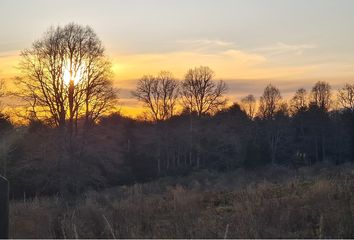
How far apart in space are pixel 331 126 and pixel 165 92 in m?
26.6

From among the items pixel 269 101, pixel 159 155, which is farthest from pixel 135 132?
pixel 269 101

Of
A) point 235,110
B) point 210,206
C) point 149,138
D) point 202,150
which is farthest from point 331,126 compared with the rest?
point 210,206

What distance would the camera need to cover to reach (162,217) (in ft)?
39.7

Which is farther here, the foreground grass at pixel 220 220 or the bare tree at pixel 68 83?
the bare tree at pixel 68 83

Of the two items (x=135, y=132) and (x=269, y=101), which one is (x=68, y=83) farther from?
(x=269, y=101)

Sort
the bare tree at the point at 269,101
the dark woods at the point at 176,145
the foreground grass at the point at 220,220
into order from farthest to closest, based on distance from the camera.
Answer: the bare tree at the point at 269,101, the dark woods at the point at 176,145, the foreground grass at the point at 220,220

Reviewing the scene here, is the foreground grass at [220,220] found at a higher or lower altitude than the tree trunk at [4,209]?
lower

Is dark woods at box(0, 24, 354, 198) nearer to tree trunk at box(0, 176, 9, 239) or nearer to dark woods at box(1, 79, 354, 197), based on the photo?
dark woods at box(1, 79, 354, 197)

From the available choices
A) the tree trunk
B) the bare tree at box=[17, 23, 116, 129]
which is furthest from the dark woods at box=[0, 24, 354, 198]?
the tree trunk

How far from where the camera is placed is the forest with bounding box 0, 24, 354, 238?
11.6 metres

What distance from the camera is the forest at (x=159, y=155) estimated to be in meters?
11.6

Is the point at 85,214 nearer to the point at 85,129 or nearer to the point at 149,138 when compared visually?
the point at 85,129

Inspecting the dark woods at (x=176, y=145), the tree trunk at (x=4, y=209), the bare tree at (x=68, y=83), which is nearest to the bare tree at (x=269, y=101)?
the dark woods at (x=176, y=145)

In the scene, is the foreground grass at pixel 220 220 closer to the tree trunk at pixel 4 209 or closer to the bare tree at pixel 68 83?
the tree trunk at pixel 4 209
